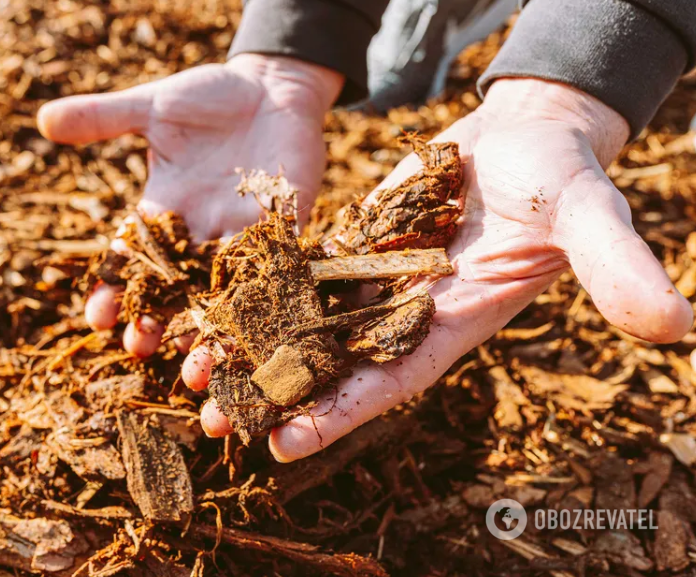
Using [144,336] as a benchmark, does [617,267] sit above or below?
above

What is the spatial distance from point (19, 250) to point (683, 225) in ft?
13.9

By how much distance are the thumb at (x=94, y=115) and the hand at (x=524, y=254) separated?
1.49m

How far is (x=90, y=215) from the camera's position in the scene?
11.7 feet

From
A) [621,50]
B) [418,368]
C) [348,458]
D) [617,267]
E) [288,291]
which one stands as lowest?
[348,458]

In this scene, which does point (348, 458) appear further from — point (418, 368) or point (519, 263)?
point (519, 263)

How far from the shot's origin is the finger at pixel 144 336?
2.38 m

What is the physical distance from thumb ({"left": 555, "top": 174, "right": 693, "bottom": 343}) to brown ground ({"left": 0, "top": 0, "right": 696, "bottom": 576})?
107 cm

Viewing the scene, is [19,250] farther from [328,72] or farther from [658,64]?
[658,64]

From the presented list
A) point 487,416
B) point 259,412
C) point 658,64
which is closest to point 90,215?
point 259,412

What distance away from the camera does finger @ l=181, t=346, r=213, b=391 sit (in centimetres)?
208

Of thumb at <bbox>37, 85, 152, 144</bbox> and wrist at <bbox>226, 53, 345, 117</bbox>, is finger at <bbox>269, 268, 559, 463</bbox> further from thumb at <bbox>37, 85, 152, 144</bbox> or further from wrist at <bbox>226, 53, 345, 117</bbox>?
thumb at <bbox>37, 85, 152, 144</bbox>

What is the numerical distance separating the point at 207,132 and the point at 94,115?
57 centimetres

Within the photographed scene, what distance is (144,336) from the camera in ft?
7.82

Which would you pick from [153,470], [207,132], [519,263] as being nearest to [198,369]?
[153,470]
